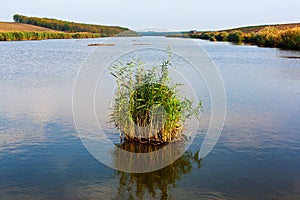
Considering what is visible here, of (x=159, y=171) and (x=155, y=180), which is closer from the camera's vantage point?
(x=155, y=180)

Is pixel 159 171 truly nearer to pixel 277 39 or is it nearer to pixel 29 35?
pixel 277 39

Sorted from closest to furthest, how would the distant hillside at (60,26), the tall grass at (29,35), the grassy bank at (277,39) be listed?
the grassy bank at (277,39) → the tall grass at (29,35) → the distant hillside at (60,26)

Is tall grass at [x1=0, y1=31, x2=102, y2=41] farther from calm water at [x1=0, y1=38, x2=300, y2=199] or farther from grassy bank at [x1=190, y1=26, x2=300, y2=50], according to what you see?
calm water at [x1=0, y1=38, x2=300, y2=199]

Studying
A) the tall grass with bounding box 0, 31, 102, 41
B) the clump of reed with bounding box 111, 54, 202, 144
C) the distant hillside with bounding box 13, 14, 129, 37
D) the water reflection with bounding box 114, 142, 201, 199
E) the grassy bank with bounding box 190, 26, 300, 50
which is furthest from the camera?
the distant hillside with bounding box 13, 14, 129, 37

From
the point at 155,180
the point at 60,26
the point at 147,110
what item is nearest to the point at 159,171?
the point at 155,180

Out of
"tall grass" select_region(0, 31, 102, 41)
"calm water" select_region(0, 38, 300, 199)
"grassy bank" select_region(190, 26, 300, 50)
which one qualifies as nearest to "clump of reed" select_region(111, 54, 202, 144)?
"calm water" select_region(0, 38, 300, 199)

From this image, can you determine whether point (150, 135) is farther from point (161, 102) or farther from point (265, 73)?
point (265, 73)

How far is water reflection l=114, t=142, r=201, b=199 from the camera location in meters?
6.66

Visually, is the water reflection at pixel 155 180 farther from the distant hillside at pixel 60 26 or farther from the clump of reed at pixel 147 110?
the distant hillside at pixel 60 26

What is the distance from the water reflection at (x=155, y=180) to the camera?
666 centimetres

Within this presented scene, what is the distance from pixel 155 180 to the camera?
23.8 ft

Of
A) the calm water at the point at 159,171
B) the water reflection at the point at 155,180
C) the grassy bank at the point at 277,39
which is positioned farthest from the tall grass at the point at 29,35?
the water reflection at the point at 155,180

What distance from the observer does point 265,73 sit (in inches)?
906

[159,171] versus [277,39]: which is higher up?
[277,39]
